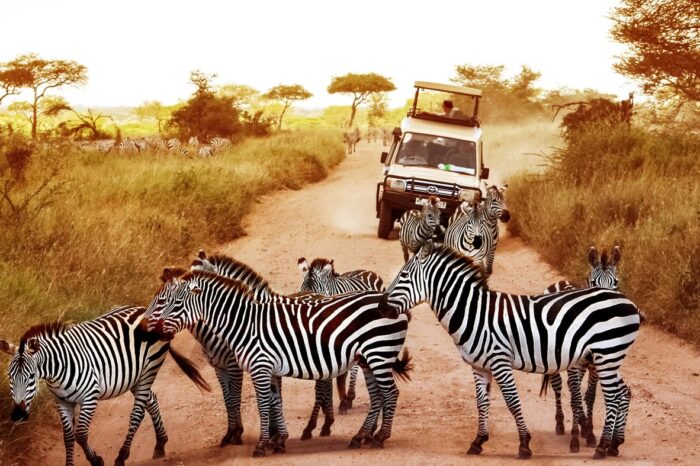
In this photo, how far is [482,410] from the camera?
694 centimetres

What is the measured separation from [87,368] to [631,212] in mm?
9533

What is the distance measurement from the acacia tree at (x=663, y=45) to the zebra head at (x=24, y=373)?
17752mm

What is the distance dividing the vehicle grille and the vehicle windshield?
28.7 inches

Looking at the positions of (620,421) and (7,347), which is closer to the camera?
(7,347)

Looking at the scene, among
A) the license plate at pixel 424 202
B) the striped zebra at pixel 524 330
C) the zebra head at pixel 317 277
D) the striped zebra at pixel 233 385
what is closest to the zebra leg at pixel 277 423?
the striped zebra at pixel 233 385

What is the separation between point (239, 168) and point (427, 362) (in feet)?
49.7

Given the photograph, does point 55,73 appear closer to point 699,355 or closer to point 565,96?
point 565,96

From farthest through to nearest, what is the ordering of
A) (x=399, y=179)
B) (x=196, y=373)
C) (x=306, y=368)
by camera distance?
(x=399, y=179) < (x=196, y=373) < (x=306, y=368)

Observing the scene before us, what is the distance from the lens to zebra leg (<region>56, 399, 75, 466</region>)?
269 inches

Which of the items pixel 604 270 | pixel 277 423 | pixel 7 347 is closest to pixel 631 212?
pixel 604 270

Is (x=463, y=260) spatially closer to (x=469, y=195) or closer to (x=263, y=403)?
(x=263, y=403)

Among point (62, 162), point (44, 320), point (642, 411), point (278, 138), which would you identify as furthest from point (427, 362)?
point (278, 138)

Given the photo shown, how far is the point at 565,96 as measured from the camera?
54.6m

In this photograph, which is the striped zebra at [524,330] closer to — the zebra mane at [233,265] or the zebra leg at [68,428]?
the zebra mane at [233,265]
